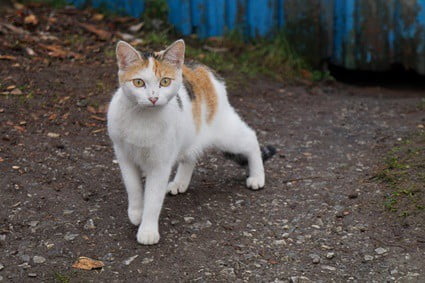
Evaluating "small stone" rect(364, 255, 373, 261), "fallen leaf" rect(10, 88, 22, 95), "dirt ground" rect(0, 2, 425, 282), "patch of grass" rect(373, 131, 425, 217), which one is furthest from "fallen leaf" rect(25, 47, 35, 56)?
"small stone" rect(364, 255, 373, 261)

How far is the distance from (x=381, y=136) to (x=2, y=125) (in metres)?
3.37

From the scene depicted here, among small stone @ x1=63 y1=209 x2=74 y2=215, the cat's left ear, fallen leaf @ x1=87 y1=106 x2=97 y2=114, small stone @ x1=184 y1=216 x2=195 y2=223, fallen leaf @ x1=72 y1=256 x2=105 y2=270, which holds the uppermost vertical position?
the cat's left ear

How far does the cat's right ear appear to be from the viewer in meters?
4.04

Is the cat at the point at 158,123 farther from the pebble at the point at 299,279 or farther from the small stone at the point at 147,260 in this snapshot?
the pebble at the point at 299,279

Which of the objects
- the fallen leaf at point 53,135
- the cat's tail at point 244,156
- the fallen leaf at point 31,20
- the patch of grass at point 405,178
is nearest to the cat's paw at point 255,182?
the cat's tail at point 244,156

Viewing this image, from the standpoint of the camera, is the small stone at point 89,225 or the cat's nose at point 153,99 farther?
the small stone at point 89,225

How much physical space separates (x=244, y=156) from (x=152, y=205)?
3.90 feet

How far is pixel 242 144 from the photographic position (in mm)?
5164

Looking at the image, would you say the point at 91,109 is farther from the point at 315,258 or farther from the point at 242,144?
the point at 315,258

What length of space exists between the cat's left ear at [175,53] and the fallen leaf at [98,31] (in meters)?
3.80

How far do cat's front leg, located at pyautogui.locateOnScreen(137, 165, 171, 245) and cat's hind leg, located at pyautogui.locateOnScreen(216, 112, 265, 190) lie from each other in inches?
33.5

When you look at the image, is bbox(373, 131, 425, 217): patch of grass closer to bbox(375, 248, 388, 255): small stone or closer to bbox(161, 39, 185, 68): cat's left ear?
bbox(375, 248, 388, 255): small stone

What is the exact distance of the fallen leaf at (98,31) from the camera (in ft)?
25.6

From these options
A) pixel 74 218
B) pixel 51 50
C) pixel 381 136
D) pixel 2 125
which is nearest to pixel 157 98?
pixel 74 218
